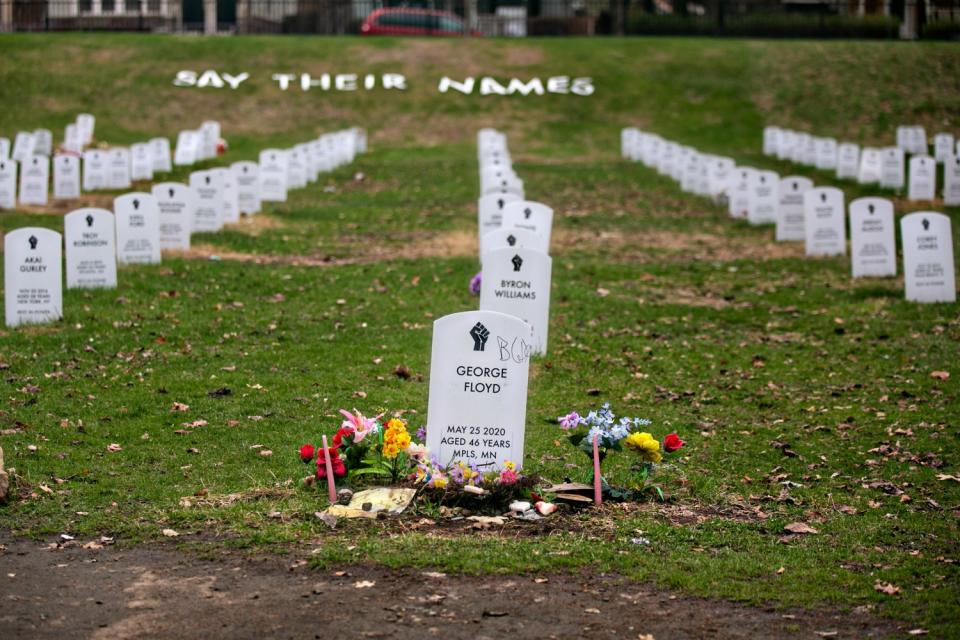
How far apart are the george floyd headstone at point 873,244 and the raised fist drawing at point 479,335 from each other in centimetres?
975

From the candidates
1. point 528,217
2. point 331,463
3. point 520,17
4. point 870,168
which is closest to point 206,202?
point 528,217

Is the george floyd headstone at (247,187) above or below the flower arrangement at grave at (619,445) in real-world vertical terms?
above

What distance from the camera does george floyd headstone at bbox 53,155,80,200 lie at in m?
22.7

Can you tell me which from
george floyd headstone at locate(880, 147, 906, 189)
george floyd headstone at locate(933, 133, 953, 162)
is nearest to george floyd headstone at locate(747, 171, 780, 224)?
george floyd headstone at locate(880, 147, 906, 189)

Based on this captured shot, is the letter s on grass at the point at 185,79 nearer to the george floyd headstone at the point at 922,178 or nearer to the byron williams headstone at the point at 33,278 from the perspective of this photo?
the george floyd headstone at the point at 922,178

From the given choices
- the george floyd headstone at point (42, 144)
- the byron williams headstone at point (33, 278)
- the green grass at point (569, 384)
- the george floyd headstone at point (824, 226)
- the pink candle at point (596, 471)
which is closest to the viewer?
the green grass at point (569, 384)

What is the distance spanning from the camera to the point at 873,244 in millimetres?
16078

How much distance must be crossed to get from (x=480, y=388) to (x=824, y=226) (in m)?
11.5

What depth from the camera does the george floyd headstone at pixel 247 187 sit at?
21594mm

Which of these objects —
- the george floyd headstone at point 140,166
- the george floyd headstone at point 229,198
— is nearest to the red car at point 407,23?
the george floyd headstone at point 140,166

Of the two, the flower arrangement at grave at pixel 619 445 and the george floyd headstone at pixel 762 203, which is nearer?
the flower arrangement at grave at pixel 619 445

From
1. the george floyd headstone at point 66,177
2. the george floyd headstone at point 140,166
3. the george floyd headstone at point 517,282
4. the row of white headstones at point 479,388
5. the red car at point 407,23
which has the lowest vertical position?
the row of white headstones at point 479,388

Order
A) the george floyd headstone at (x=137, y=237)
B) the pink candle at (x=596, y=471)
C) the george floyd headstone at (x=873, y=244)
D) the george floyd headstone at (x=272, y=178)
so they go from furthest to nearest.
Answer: the george floyd headstone at (x=272, y=178), the george floyd headstone at (x=873, y=244), the george floyd headstone at (x=137, y=237), the pink candle at (x=596, y=471)

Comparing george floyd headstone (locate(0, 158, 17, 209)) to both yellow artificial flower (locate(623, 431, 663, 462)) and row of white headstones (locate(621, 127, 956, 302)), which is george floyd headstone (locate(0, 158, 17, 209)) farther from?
yellow artificial flower (locate(623, 431, 663, 462))
